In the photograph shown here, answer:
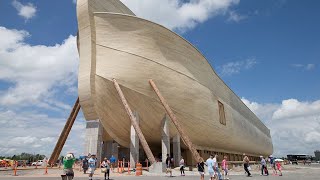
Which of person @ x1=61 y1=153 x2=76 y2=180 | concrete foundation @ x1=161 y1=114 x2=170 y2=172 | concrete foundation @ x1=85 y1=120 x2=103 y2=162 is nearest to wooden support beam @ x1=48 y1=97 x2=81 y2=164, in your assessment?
concrete foundation @ x1=85 y1=120 x2=103 y2=162

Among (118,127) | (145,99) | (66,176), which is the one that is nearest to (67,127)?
(118,127)

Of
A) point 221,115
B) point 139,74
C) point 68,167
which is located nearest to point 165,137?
point 139,74

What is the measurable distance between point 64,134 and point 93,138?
462 cm

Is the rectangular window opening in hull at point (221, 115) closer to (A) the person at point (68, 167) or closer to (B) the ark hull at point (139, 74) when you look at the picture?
(B) the ark hull at point (139, 74)

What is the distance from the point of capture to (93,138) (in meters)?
20.7

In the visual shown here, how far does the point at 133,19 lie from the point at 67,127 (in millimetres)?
10652

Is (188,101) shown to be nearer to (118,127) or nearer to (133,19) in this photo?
(118,127)

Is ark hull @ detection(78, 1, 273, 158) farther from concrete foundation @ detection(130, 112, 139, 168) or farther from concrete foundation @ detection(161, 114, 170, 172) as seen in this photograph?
concrete foundation @ detection(130, 112, 139, 168)

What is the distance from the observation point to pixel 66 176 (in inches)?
311

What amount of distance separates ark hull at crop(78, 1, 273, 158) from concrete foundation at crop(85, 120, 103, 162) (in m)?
0.58

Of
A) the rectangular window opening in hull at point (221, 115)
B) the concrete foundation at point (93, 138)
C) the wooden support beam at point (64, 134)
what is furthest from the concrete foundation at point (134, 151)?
the rectangular window opening in hull at point (221, 115)

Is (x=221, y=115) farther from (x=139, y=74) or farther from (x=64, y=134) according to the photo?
(x=64, y=134)

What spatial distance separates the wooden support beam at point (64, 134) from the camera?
77.3 feet

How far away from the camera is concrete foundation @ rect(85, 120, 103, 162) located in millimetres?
20516
